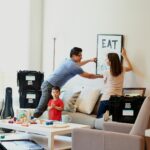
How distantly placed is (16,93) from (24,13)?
152 cm

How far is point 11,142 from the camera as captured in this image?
13.6 ft

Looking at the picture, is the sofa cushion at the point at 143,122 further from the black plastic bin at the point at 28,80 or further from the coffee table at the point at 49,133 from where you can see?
the black plastic bin at the point at 28,80

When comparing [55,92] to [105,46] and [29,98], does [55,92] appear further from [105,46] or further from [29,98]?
[105,46]

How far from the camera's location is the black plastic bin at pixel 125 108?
4867 millimetres

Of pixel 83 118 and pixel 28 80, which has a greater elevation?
pixel 28 80

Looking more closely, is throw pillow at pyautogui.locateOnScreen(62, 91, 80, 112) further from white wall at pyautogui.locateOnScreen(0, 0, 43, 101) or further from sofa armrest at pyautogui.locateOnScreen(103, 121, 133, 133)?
sofa armrest at pyautogui.locateOnScreen(103, 121, 133, 133)

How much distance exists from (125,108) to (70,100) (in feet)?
5.05

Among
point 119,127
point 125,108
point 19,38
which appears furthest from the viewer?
point 19,38

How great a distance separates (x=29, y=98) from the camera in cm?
669

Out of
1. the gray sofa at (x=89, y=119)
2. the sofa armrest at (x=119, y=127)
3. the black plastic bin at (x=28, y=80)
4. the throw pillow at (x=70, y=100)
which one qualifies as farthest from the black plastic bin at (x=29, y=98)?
the sofa armrest at (x=119, y=127)

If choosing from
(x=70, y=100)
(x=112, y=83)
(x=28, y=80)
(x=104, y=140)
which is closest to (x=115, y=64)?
(x=112, y=83)

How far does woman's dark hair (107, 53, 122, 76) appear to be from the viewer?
5.63 m

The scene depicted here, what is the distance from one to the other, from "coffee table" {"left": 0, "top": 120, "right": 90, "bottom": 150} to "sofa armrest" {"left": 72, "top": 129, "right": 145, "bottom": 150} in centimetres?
78

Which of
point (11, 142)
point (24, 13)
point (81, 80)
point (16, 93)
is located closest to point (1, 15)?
point (24, 13)
